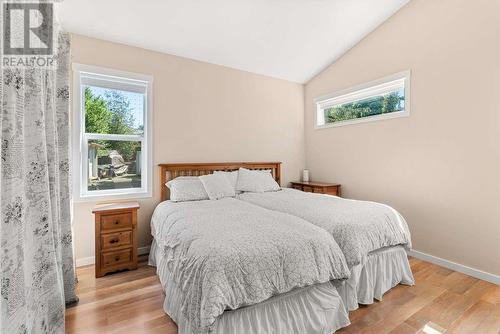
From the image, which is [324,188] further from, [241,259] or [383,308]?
[241,259]

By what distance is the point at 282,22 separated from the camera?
2994 mm

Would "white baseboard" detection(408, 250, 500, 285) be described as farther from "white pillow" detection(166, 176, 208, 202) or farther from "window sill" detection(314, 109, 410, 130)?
"white pillow" detection(166, 176, 208, 202)

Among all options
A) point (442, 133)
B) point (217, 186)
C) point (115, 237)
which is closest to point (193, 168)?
point (217, 186)

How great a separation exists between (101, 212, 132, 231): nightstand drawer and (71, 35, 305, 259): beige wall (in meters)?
0.43

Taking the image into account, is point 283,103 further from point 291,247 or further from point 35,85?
point 35,85

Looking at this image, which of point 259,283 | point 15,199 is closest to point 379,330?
point 259,283

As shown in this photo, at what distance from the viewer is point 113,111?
→ 297 centimetres

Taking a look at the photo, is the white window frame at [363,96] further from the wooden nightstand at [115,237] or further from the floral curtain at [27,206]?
the floral curtain at [27,206]

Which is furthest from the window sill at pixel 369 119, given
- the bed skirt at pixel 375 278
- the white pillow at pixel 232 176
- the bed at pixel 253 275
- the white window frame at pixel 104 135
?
the white window frame at pixel 104 135

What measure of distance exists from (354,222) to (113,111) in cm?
295

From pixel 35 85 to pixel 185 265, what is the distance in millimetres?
1212

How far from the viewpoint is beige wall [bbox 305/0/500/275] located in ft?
7.84

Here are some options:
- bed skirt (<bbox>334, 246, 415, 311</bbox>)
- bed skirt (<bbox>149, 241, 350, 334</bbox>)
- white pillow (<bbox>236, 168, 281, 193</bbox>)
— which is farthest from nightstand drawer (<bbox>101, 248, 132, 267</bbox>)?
bed skirt (<bbox>334, 246, 415, 311</bbox>)

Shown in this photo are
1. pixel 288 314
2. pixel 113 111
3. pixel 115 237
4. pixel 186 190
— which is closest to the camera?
pixel 288 314
